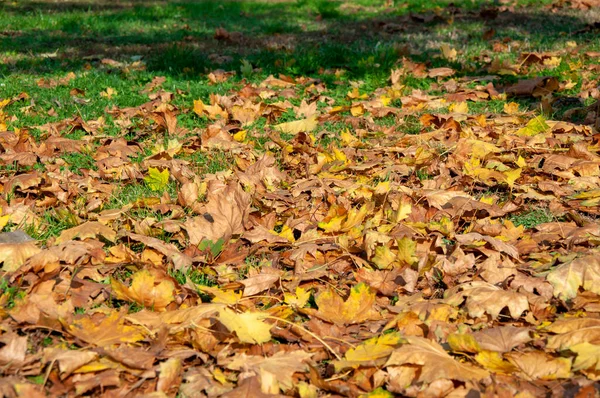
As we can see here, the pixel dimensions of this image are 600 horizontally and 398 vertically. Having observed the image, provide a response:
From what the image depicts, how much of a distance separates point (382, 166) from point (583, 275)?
161cm

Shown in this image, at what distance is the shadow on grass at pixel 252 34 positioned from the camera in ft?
21.7

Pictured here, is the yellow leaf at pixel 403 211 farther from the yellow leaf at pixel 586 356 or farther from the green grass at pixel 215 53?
the yellow leaf at pixel 586 356

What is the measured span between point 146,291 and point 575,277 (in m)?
1.65

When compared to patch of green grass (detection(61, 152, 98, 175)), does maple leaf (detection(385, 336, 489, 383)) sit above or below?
above

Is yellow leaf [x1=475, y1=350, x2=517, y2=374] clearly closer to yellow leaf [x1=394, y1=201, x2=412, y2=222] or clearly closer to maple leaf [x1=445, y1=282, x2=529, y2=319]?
maple leaf [x1=445, y1=282, x2=529, y2=319]

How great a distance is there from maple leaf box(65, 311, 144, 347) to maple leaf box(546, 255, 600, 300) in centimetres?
157

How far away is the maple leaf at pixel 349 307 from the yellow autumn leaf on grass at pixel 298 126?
226cm

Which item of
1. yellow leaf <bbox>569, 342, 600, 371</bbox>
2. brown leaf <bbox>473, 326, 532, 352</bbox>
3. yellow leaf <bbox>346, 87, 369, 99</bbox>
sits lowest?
brown leaf <bbox>473, 326, 532, 352</bbox>

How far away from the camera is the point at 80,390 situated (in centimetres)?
195

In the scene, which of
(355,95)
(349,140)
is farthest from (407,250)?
(355,95)

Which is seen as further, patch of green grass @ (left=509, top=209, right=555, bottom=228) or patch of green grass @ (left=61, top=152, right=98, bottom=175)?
patch of green grass @ (left=61, top=152, right=98, bottom=175)

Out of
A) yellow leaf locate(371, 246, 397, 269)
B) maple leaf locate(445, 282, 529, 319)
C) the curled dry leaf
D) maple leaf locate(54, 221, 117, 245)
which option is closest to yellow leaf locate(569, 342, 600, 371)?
maple leaf locate(445, 282, 529, 319)

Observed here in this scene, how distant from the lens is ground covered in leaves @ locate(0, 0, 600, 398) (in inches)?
81.8

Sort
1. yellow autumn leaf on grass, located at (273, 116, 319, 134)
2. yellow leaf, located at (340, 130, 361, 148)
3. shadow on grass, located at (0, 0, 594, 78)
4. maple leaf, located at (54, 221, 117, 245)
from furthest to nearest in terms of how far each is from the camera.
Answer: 1. shadow on grass, located at (0, 0, 594, 78)
2. yellow autumn leaf on grass, located at (273, 116, 319, 134)
3. yellow leaf, located at (340, 130, 361, 148)
4. maple leaf, located at (54, 221, 117, 245)
